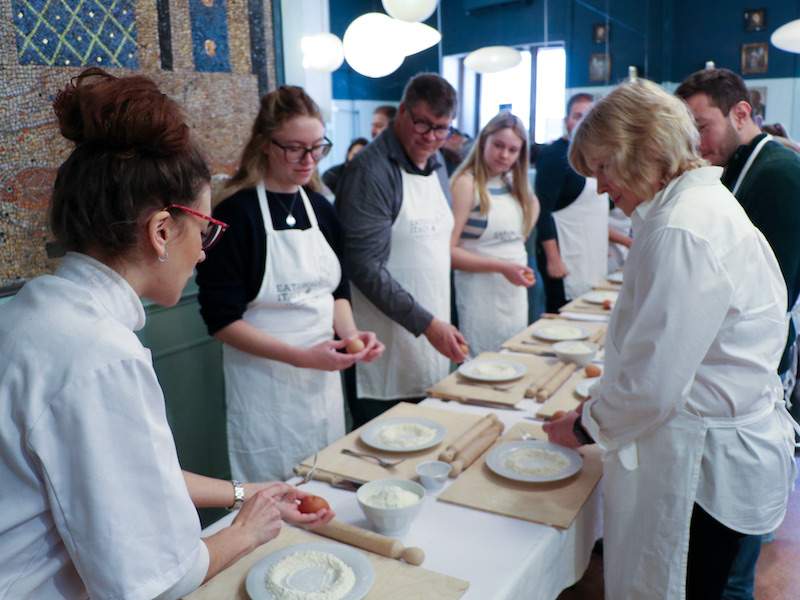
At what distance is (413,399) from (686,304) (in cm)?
161

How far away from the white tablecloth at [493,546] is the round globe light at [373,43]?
10.9 feet

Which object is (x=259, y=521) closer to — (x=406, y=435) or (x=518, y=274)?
(x=406, y=435)

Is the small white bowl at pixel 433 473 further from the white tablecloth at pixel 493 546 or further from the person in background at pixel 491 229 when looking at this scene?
the person in background at pixel 491 229

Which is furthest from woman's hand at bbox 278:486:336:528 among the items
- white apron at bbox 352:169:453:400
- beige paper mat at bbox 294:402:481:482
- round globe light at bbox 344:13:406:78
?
round globe light at bbox 344:13:406:78

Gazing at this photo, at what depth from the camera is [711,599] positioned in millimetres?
1584

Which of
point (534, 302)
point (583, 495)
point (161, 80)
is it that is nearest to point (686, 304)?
point (583, 495)

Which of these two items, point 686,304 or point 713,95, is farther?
point 713,95

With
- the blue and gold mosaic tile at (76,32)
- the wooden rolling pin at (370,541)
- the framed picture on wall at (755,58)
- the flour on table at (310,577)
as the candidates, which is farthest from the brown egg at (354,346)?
the framed picture on wall at (755,58)

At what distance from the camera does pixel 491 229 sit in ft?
11.0

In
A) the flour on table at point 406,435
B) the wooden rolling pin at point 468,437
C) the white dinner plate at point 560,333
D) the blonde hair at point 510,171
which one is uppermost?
the blonde hair at point 510,171

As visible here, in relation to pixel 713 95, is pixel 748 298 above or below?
below

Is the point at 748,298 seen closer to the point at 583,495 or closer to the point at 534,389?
the point at 583,495

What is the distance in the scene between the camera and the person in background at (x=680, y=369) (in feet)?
4.51

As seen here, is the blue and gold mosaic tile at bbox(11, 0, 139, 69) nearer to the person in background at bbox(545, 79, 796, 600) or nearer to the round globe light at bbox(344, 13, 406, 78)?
the person in background at bbox(545, 79, 796, 600)
